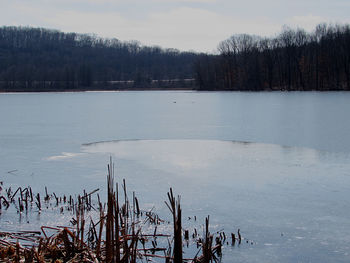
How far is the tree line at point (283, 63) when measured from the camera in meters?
63.5

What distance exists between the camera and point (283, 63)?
2805 inches

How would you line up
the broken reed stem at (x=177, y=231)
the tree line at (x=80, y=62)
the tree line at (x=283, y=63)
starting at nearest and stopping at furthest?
1. the broken reed stem at (x=177, y=231)
2. the tree line at (x=283, y=63)
3. the tree line at (x=80, y=62)

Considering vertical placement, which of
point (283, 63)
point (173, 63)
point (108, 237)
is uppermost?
point (173, 63)

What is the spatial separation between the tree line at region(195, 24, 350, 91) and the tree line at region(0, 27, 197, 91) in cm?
2926

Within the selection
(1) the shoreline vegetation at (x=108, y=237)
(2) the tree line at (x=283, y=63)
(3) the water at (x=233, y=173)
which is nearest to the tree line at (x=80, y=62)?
(2) the tree line at (x=283, y=63)

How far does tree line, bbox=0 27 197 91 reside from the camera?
4395 inches

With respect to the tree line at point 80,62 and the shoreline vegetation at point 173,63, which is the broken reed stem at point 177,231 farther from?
the tree line at point 80,62

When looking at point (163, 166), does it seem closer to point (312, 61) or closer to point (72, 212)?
point (72, 212)

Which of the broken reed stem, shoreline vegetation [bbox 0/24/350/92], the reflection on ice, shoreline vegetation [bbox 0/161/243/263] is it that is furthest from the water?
shoreline vegetation [bbox 0/24/350/92]

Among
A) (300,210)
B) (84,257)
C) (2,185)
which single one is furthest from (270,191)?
(2,185)

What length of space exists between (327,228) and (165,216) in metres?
2.14

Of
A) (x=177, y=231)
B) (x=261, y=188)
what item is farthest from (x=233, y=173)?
(x=177, y=231)

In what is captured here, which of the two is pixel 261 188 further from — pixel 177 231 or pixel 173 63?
pixel 173 63

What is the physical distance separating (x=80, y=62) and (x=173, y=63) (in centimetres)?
3307
